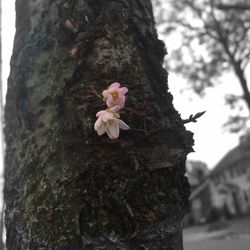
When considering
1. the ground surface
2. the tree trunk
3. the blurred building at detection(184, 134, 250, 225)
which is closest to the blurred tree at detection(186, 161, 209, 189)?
the blurred building at detection(184, 134, 250, 225)

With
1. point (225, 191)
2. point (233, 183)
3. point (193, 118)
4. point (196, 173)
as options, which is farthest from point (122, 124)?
point (196, 173)

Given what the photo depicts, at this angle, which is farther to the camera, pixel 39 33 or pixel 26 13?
pixel 26 13

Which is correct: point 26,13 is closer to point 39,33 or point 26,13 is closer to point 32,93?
point 39,33

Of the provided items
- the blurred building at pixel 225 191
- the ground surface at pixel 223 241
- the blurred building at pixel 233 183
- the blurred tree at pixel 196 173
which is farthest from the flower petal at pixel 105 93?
the blurred tree at pixel 196 173

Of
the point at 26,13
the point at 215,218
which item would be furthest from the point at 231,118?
the point at 215,218

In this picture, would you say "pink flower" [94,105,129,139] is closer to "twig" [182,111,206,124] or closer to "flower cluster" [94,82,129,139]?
"flower cluster" [94,82,129,139]

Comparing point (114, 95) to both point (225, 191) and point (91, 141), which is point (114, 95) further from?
point (225, 191)
